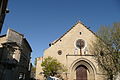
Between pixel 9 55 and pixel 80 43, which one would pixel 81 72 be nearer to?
pixel 80 43

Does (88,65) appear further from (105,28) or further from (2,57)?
(2,57)

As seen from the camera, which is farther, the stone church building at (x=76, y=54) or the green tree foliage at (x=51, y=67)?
the stone church building at (x=76, y=54)

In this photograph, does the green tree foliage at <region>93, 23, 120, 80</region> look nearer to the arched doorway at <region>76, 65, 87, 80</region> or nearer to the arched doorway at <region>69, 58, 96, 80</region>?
the arched doorway at <region>69, 58, 96, 80</region>

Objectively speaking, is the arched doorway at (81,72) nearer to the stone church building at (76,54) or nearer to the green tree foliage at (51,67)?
the stone church building at (76,54)

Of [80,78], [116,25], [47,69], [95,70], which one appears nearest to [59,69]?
[47,69]

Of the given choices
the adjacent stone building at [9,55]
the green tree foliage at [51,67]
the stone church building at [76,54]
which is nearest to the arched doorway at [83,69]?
the stone church building at [76,54]

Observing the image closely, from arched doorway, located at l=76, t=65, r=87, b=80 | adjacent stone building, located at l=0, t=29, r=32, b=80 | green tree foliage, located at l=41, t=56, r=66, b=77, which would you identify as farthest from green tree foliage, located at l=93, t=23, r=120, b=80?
adjacent stone building, located at l=0, t=29, r=32, b=80

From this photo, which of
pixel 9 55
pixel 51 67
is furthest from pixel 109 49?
pixel 9 55

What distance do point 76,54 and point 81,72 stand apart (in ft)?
11.3

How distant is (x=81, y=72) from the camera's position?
2606cm

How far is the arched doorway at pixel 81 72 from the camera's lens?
25.7 metres

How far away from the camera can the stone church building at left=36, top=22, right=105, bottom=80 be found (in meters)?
25.3

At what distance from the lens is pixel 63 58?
26.5m

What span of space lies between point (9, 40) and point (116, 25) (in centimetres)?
1662
